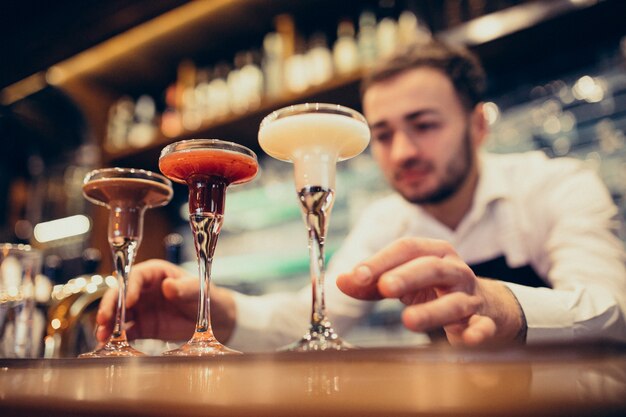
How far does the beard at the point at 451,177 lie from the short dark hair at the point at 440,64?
20 cm

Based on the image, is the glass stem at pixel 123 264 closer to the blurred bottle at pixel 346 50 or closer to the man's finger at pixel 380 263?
the man's finger at pixel 380 263

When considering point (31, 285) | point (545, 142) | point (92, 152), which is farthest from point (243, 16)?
point (31, 285)

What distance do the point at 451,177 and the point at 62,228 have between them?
317 cm

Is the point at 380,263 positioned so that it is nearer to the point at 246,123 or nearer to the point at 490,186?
the point at 490,186

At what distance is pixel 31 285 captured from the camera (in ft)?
4.13

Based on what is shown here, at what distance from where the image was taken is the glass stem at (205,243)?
89 centimetres

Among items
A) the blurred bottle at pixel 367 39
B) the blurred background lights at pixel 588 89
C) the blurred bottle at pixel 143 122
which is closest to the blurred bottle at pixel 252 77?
the blurred bottle at pixel 367 39

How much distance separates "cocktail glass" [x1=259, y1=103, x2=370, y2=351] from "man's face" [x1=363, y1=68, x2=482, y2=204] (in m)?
1.03

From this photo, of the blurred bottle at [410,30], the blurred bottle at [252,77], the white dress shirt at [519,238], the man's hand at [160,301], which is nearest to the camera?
the man's hand at [160,301]

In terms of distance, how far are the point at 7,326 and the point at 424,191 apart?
1483 millimetres

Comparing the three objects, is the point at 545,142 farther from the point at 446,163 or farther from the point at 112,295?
the point at 112,295

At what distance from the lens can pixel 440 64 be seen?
205 cm

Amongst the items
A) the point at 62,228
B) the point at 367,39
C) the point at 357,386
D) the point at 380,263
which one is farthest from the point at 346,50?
the point at 62,228

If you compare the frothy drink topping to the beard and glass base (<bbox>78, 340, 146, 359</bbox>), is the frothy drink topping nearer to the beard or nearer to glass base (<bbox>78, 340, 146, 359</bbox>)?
glass base (<bbox>78, 340, 146, 359</bbox>)
